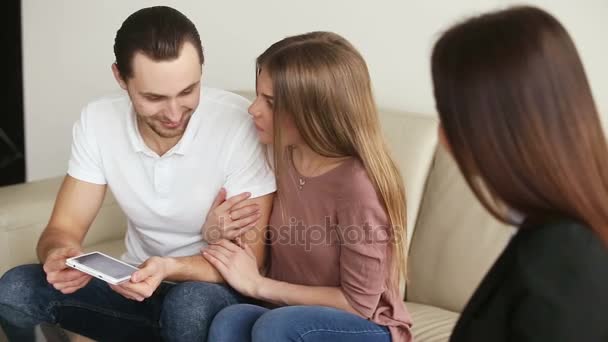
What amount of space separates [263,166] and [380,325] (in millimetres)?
420

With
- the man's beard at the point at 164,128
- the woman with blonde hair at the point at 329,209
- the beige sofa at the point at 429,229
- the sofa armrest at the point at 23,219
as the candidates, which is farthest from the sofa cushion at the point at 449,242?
the sofa armrest at the point at 23,219

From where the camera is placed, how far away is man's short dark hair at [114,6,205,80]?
1521mm

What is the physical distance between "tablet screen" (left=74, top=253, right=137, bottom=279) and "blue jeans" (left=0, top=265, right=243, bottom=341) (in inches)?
3.8

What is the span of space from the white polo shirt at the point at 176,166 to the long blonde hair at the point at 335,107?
0.66ft

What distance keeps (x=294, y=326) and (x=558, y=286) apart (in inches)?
22.0

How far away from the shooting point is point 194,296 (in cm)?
140

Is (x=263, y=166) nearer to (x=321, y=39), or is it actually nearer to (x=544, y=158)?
(x=321, y=39)

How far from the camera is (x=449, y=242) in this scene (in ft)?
5.78

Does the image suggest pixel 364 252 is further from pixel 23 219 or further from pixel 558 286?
pixel 23 219

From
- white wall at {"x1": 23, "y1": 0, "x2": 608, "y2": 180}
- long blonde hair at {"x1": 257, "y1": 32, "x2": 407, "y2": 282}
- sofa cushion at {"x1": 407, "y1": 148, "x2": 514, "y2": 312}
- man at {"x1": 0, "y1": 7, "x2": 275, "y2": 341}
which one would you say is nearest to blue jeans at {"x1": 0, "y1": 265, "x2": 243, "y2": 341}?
man at {"x1": 0, "y1": 7, "x2": 275, "y2": 341}

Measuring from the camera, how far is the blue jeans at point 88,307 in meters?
1.46

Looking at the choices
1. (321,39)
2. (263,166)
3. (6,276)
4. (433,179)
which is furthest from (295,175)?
(6,276)
